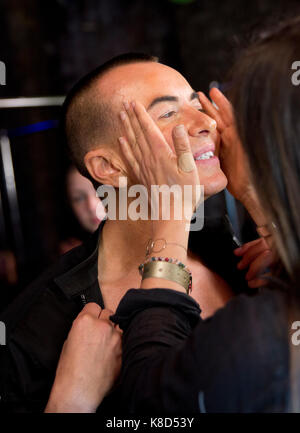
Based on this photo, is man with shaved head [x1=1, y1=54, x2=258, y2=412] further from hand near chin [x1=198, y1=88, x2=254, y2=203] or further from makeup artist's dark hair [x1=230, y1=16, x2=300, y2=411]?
makeup artist's dark hair [x1=230, y1=16, x2=300, y2=411]

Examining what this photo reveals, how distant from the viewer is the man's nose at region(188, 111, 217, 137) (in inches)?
49.6

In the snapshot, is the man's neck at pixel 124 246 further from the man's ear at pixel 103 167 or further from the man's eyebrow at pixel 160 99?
the man's eyebrow at pixel 160 99

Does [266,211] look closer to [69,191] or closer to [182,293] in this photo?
[182,293]

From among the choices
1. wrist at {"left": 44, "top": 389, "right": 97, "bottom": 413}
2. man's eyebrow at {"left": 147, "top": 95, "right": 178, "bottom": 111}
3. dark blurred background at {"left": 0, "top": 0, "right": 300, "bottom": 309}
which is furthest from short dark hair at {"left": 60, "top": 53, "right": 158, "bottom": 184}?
dark blurred background at {"left": 0, "top": 0, "right": 300, "bottom": 309}

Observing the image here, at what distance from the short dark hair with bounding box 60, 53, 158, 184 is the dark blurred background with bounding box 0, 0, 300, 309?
1747 mm

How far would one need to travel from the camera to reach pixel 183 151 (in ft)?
3.43

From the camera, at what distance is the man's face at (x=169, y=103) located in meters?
1.26

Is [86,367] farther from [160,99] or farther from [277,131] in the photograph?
[160,99]

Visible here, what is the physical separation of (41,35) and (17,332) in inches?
112

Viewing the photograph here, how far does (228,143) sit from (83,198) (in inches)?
44.7

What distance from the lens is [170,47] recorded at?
11.2ft

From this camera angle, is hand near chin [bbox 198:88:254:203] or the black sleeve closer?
the black sleeve

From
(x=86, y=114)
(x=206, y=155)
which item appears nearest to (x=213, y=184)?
(x=206, y=155)

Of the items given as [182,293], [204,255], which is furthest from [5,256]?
[182,293]
